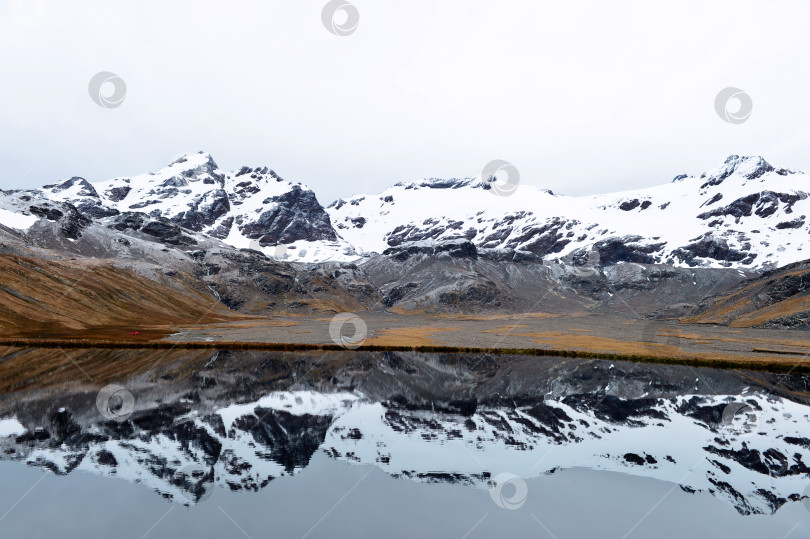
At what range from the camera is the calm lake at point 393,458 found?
79.0 feet

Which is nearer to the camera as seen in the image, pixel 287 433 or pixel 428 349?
pixel 287 433

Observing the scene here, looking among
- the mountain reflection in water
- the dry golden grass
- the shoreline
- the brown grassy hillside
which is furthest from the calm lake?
the brown grassy hillside

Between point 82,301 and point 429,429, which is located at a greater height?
point 429,429

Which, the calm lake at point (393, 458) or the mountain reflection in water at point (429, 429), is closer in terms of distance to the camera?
the calm lake at point (393, 458)

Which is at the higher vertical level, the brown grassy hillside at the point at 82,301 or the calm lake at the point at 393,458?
the calm lake at the point at 393,458

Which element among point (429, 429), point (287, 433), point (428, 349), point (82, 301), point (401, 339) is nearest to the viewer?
point (287, 433)

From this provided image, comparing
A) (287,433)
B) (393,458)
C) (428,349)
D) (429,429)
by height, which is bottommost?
(428,349)

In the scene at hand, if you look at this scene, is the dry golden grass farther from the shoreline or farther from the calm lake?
the calm lake

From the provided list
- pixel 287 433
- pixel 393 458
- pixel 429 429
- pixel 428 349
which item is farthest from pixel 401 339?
pixel 393 458

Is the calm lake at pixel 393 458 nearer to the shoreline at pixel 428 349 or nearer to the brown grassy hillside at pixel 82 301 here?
the shoreline at pixel 428 349

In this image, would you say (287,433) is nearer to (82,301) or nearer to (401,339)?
(401,339)

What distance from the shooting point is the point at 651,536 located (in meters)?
22.9

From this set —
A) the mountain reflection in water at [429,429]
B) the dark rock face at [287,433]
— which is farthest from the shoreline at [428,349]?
the dark rock face at [287,433]

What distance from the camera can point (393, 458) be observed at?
32688 millimetres
